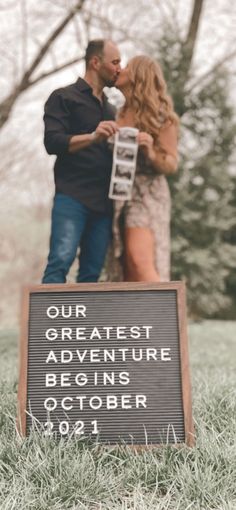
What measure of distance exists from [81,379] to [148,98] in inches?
72.0

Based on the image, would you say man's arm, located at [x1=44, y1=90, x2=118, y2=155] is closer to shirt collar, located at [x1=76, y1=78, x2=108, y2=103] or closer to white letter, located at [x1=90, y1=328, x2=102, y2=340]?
shirt collar, located at [x1=76, y1=78, x2=108, y2=103]

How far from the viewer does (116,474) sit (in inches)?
86.8

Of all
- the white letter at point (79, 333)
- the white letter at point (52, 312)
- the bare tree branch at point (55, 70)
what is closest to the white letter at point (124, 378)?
the white letter at point (79, 333)

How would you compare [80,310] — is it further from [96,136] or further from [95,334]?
[96,136]

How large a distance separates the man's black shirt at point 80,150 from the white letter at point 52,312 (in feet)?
3.33

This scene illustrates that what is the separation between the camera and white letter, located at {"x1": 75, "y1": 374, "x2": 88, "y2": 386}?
8.21 ft

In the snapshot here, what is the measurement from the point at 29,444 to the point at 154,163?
2.02m

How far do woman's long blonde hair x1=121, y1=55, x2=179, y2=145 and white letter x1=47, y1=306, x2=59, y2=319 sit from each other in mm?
1538

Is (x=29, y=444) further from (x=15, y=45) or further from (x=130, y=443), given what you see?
(x=15, y=45)

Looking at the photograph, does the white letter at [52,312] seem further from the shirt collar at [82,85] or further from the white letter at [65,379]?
the shirt collar at [82,85]

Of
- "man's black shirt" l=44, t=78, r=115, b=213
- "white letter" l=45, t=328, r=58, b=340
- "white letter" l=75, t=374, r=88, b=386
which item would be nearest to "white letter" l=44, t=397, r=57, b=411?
"white letter" l=75, t=374, r=88, b=386

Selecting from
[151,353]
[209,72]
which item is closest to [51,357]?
[151,353]

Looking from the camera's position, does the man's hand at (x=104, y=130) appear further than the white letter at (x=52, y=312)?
Yes

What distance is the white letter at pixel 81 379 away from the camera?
98.5 inches
